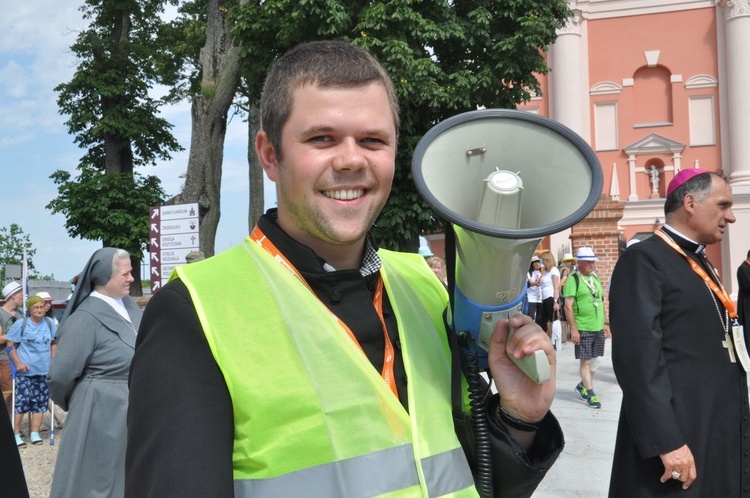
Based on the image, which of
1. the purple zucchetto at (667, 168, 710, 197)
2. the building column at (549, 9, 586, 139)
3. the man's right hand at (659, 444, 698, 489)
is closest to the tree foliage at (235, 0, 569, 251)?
the purple zucchetto at (667, 168, 710, 197)

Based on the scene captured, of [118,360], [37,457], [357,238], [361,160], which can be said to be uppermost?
[361,160]

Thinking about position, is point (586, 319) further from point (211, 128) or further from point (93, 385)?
point (211, 128)

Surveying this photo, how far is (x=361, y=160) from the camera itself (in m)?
1.62

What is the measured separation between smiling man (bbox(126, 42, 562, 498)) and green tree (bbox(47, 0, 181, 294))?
2375 centimetres

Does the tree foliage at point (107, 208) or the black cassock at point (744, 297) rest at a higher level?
the tree foliage at point (107, 208)

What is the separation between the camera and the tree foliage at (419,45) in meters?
14.1

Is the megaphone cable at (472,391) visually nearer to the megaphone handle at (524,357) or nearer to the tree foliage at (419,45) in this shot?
the megaphone handle at (524,357)

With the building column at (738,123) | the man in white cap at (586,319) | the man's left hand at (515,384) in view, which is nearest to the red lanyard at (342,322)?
the man's left hand at (515,384)

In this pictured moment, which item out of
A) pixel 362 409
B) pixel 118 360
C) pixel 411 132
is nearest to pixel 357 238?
pixel 362 409

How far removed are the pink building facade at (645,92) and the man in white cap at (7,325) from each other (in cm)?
2261

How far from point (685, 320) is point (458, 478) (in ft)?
6.65

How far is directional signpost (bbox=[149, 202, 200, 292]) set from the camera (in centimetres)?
995

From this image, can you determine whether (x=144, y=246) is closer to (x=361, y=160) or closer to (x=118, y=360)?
(x=118, y=360)

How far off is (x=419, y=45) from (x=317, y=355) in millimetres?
14096
